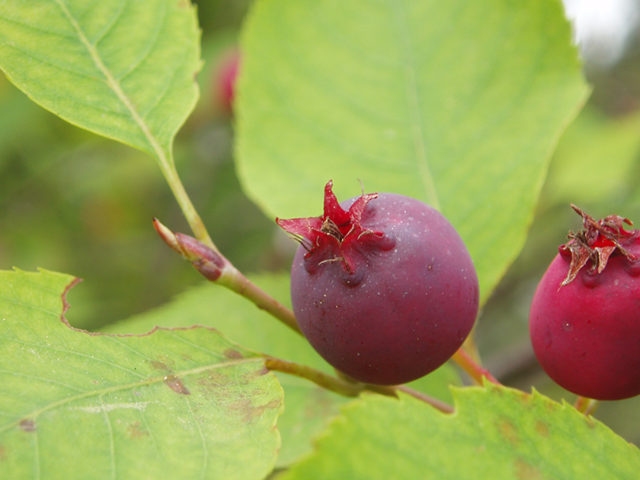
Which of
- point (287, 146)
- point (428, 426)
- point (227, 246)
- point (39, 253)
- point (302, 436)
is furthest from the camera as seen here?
point (227, 246)

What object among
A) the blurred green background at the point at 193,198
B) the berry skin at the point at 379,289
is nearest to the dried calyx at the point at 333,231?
the berry skin at the point at 379,289

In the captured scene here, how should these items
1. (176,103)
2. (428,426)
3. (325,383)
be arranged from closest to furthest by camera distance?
Result: (428,426) → (325,383) → (176,103)

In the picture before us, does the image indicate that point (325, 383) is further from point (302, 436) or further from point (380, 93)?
point (380, 93)

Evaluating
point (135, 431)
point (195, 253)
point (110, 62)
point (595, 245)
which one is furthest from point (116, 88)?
point (595, 245)

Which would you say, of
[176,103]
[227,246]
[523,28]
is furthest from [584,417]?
[227,246]

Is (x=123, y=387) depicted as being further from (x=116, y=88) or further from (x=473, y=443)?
(x=116, y=88)

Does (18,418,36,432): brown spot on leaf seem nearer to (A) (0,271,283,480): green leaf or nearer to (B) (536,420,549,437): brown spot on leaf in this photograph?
(A) (0,271,283,480): green leaf

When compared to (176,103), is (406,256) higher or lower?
higher
